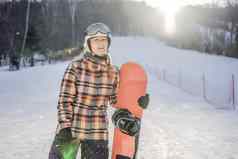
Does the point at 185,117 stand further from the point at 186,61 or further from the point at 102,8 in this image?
the point at 102,8

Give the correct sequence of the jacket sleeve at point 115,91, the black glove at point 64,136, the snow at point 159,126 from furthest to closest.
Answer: the snow at point 159,126, the jacket sleeve at point 115,91, the black glove at point 64,136

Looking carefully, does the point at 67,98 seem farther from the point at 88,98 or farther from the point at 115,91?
the point at 115,91

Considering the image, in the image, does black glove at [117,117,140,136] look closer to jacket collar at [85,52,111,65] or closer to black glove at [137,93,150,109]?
black glove at [137,93,150,109]

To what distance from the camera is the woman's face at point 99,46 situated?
317cm

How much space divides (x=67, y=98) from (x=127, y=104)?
26.4 inches

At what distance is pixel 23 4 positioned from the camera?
173 feet

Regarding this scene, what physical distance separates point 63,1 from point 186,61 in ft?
144

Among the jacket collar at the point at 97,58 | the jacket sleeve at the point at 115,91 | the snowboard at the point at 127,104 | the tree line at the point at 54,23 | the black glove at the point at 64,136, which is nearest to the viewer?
the black glove at the point at 64,136

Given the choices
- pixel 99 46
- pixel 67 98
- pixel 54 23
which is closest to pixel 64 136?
pixel 67 98

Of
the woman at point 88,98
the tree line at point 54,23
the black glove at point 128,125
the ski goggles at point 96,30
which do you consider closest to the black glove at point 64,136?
the woman at point 88,98

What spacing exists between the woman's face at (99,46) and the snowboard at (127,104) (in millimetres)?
488

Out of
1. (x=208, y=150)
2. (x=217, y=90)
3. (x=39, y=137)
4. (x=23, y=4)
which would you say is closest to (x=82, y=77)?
(x=208, y=150)

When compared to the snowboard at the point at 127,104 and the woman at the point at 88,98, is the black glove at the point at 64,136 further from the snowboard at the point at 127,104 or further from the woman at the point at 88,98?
the snowboard at the point at 127,104

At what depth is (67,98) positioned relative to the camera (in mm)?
3088
